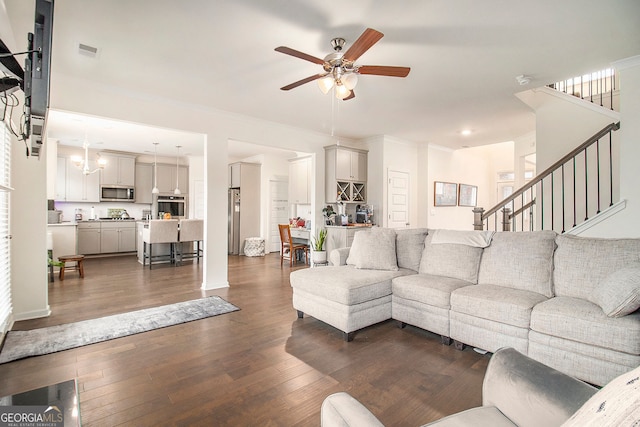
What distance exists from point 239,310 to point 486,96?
4.31m

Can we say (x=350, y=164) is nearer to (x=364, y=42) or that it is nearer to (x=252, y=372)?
(x=364, y=42)

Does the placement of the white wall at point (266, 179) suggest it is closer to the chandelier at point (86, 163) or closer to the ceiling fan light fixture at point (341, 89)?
the chandelier at point (86, 163)

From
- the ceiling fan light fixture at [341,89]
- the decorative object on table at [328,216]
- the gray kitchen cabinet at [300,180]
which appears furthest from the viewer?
the gray kitchen cabinet at [300,180]

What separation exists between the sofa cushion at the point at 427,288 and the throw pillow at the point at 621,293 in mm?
976

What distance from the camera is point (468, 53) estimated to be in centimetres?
296

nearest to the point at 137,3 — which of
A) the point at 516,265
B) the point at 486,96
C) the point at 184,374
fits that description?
the point at 184,374

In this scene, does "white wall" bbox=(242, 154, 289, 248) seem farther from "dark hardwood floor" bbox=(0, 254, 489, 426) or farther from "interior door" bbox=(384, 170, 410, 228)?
"dark hardwood floor" bbox=(0, 254, 489, 426)

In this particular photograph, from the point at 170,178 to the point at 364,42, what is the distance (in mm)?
7848

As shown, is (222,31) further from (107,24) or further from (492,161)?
(492,161)

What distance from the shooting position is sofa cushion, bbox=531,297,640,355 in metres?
1.80

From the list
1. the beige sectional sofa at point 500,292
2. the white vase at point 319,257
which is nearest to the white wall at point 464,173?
the white vase at point 319,257

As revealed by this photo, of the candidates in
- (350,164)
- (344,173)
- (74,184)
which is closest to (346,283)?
(344,173)

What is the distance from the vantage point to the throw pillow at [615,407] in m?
0.42

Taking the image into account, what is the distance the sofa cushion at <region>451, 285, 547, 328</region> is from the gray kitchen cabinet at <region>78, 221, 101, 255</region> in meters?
8.11
